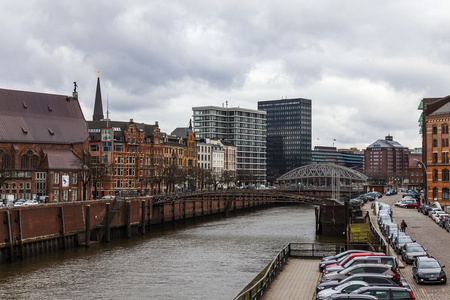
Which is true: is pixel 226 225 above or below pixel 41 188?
below

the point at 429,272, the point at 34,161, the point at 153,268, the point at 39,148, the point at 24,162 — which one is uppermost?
the point at 39,148

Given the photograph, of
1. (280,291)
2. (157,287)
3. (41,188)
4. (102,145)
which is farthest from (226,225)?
(280,291)

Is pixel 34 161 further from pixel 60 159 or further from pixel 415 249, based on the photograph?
pixel 415 249

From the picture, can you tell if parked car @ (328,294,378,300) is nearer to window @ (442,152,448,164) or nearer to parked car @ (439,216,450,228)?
parked car @ (439,216,450,228)

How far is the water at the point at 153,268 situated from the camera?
45000 millimetres

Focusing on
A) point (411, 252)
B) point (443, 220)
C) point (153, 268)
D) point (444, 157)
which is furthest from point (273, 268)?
point (444, 157)

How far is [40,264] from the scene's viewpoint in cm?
5831

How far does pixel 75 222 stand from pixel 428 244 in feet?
139

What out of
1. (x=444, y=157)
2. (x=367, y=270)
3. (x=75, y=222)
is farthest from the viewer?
(x=444, y=157)

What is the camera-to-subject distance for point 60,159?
106 metres

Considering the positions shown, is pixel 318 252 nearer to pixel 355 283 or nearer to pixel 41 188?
pixel 355 283

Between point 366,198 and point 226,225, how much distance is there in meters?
45.8

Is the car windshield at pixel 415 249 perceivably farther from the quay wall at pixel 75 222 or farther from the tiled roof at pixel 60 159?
the tiled roof at pixel 60 159

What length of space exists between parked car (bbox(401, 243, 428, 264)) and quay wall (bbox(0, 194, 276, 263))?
38.0 metres
